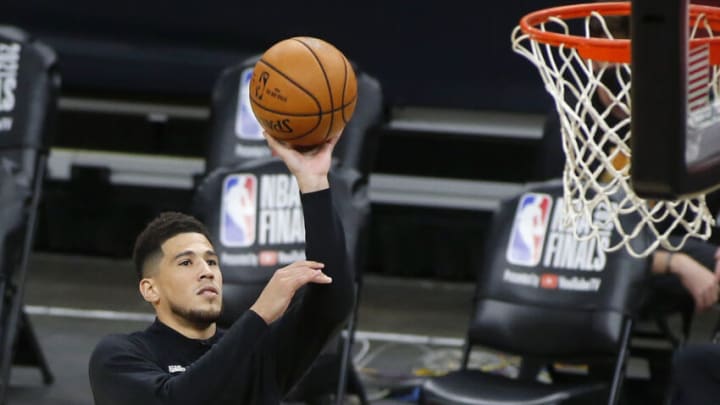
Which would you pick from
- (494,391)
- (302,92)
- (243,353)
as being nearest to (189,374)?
(243,353)

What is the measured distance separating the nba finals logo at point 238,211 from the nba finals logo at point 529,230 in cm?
115

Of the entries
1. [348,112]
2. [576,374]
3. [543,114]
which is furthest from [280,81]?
[543,114]

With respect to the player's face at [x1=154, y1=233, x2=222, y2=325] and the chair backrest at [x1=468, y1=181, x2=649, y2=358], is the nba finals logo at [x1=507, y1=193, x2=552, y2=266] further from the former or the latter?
the player's face at [x1=154, y1=233, x2=222, y2=325]

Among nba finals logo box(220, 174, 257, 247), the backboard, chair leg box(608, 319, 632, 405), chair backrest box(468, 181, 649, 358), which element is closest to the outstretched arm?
the backboard

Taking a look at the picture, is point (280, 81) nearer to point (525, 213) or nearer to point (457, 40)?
point (525, 213)

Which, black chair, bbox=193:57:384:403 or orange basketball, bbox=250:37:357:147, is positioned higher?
orange basketball, bbox=250:37:357:147

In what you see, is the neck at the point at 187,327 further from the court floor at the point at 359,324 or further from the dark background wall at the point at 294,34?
the dark background wall at the point at 294,34

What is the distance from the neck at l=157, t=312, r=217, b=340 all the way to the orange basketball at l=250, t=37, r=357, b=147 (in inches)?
25.0

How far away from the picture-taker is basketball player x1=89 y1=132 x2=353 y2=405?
149 inches

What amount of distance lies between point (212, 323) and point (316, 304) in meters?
0.40

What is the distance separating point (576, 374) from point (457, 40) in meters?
2.87

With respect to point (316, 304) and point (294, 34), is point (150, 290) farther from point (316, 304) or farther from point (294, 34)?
point (294, 34)

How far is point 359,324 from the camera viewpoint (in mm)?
8500

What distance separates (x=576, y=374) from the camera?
644cm
